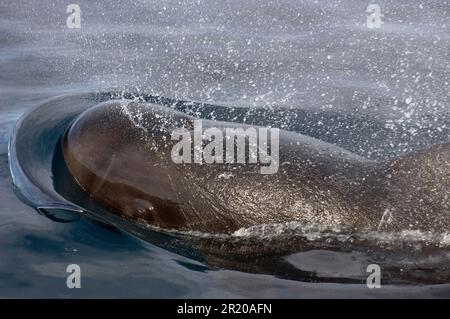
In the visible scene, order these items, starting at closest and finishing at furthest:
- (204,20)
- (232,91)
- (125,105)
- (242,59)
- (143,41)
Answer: (125,105)
(232,91)
(242,59)
(143,41)
(204,20)

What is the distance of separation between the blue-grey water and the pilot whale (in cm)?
36

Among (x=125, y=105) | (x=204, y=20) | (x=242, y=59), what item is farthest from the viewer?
(x=204, y=20)

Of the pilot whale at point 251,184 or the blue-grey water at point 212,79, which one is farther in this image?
the pilot whale at point 251,184

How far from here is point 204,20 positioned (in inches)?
505

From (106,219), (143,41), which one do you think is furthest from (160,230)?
(143,41)

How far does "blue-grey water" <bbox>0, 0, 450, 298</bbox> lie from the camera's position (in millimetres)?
5105

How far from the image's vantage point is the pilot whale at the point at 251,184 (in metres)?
5.55

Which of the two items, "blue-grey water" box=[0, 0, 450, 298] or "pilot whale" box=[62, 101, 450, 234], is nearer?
"blue-grey water" box=[0, 0, 450, 298]

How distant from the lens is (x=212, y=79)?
9922 mm

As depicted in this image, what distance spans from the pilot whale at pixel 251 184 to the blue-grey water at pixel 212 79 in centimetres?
36

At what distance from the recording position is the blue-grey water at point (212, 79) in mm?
5105

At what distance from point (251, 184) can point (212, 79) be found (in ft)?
14.3
